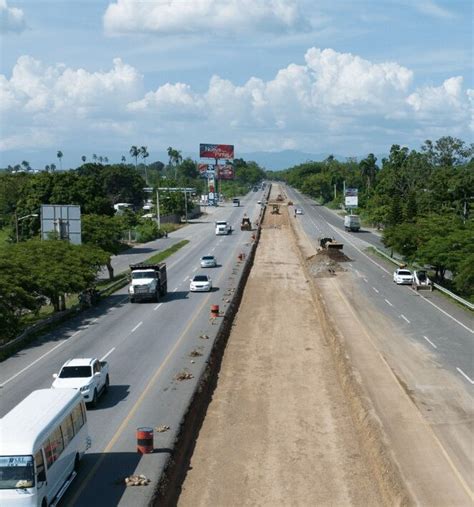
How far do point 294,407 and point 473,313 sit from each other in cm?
2376

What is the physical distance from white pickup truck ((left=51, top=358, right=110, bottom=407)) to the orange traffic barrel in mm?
5573

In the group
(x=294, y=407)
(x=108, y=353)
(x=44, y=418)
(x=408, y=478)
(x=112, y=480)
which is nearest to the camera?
(x=44, y=418)

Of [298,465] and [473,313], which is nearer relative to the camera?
[298,465]

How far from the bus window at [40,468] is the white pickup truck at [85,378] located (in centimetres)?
977

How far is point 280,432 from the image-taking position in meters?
27.5

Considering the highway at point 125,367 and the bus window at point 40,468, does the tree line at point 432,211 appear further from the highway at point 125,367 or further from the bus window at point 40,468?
the bus window at point 40,468

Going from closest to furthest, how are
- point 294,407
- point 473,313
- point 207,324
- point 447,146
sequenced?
point 294,407, point 207,324, point 473,313, point 447,146

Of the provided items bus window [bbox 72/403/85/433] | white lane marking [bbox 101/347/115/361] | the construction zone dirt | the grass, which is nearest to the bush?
the grass

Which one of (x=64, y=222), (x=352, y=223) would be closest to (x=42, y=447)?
(x=64, y=222)

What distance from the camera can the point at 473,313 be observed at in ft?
164

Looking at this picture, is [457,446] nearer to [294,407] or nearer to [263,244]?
[294,407]

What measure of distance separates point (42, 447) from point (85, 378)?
1045 centimetres

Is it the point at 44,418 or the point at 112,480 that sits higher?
the point at 44,418

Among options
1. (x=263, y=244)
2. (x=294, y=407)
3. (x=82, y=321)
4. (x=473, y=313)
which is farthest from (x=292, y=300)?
(x=263, y=244)
